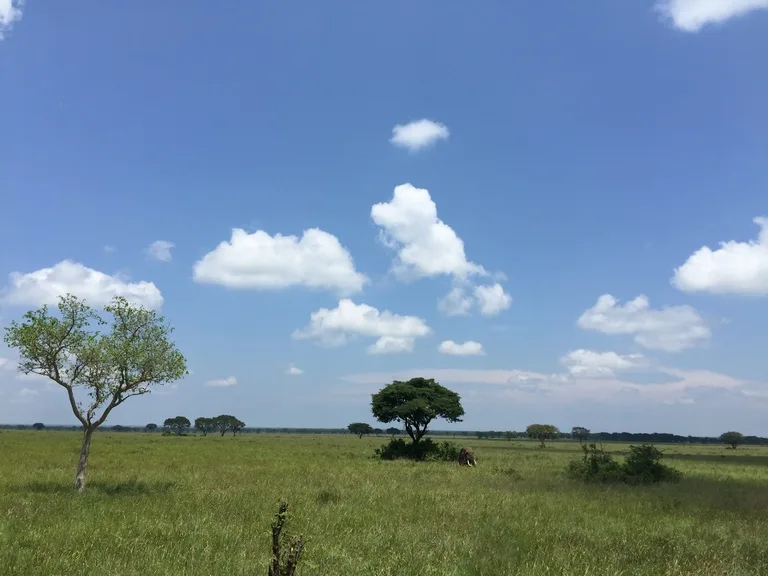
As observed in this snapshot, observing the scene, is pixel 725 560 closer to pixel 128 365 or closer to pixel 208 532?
pixel 208 532

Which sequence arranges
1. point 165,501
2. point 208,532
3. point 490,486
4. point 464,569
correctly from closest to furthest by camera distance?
point 464,569 → point 208,532 → point 165,501 → point 490,486

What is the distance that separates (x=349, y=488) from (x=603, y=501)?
9.58 m

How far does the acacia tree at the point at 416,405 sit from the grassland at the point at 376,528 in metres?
26.1

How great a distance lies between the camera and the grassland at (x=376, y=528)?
9.81m

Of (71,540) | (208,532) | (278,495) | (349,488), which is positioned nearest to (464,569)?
(208,532)

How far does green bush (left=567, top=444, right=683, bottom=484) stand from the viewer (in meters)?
29.0

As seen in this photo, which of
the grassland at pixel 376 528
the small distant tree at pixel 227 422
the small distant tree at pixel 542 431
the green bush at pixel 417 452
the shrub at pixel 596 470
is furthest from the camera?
the small distant tree at pixel 227 422

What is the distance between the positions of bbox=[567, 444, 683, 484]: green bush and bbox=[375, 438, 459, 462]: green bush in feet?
51.2

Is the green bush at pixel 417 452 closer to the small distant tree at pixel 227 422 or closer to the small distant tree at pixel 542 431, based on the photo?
the small distant tree at pixel 542 431

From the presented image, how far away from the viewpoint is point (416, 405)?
Result: 161 ft

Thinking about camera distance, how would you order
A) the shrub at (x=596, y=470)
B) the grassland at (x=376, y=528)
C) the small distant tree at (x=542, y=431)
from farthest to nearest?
the small distant tree at (x=542, y=431)
the shrub at (x=596, y=470)
the grassland at (x=376, y=528)

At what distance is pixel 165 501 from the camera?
16672mm

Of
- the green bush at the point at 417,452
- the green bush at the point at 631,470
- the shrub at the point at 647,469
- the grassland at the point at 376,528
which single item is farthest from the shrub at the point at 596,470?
the green bush at the point at 417,452

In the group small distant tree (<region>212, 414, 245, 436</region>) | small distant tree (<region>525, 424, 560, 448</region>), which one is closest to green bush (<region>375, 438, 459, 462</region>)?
small distant tree (<region>525, 424, 560, 448</region>)
